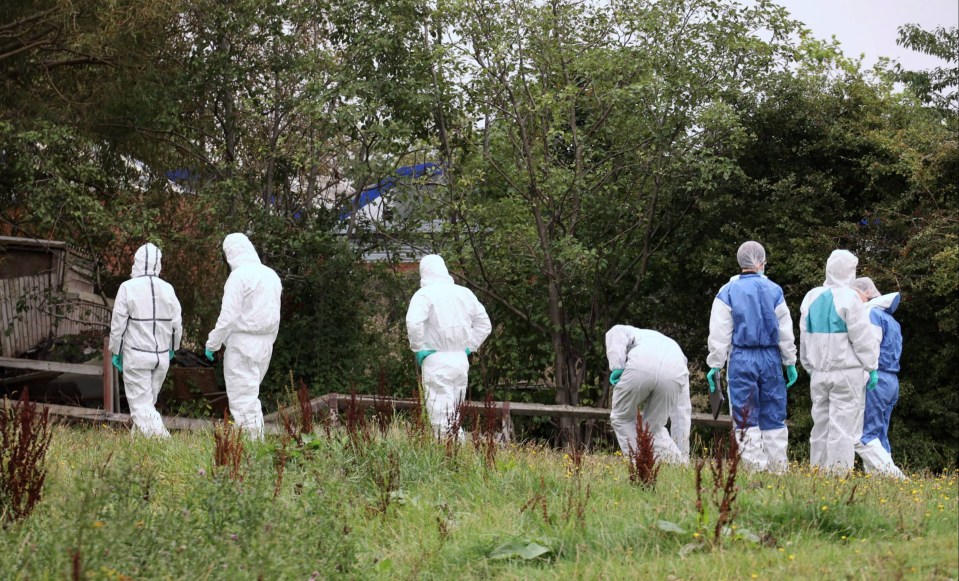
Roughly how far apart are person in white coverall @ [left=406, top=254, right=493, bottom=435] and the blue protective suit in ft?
7.25

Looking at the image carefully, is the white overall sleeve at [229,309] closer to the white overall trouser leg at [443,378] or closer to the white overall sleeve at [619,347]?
the white overall trouser leg at [443,378]

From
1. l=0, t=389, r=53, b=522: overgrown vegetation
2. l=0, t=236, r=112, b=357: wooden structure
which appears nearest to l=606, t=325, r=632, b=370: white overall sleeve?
l=0, t=389, r=53, b=522: overgrown vegetation

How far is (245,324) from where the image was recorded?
10.1 m

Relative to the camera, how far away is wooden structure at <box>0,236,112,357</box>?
13969 millimetres

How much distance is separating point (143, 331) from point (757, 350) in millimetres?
5815

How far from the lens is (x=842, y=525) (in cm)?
534

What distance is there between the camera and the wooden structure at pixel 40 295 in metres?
14.0

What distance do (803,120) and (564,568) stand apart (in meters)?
9.48

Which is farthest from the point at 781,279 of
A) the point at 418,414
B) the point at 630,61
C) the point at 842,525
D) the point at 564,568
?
the point at 564,568

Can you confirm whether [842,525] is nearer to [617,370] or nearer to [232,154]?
[617,370]

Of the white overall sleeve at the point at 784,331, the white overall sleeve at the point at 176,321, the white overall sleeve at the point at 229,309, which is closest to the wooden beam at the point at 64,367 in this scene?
the white overall sleeve at the point at 176,321

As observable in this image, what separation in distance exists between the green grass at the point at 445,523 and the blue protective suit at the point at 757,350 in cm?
189

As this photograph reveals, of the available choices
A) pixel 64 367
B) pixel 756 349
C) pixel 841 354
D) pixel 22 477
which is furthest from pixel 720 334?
pixel 64 367

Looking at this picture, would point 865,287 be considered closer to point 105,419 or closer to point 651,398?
point 651,398
